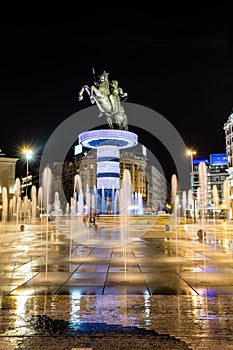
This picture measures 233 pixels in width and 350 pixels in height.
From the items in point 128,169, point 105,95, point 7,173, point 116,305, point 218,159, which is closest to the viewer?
point 116,305

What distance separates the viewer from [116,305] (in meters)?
7.42

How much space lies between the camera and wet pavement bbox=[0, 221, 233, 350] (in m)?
5.51

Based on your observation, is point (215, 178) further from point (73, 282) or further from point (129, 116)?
point (73, 282)

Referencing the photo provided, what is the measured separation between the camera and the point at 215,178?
146 metres

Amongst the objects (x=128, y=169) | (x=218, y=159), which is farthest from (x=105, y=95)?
(x=218, y=159)

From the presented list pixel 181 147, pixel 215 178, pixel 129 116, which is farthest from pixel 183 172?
pixel 129 116

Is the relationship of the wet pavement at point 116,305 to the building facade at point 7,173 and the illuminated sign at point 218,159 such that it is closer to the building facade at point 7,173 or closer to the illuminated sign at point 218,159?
the building facade at point 7,173

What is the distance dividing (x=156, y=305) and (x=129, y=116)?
79.5m

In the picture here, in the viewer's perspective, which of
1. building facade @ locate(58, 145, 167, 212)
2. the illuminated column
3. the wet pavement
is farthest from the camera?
building facade @ locate(58, 145, 167, 212)

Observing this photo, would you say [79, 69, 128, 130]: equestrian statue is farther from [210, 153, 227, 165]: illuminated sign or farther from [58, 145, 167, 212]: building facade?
[210, 153, 227, 165]: illuminated sign

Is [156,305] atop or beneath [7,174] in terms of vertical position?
beneath

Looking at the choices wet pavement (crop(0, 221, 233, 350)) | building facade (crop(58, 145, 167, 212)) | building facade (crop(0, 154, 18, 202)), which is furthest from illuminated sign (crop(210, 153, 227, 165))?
wet pavement (crop(0, 221, 233, 350))

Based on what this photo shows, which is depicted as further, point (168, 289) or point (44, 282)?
point (44, 282)

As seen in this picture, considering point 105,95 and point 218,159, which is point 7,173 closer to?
point 105,95
